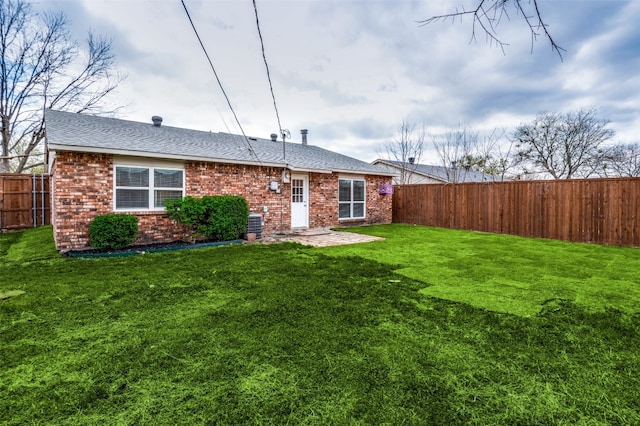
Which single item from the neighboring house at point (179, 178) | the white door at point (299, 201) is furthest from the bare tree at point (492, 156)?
the white door at point (299, 201)

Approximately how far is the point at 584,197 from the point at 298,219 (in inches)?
346

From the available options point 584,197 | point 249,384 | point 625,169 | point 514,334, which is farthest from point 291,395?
point 625,169

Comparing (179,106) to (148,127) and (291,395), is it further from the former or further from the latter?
(291,395)

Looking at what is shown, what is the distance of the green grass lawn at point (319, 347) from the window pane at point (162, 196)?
10.7 ft

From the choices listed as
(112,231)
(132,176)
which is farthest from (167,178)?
(112,231)

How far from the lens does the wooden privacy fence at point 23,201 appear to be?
38.4 ft

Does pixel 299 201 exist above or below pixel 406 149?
below

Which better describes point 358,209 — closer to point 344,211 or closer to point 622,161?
point 344,211

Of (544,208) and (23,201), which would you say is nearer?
(544,208)

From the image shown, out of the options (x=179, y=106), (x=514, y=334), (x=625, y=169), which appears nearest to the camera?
(x=514, y=334)

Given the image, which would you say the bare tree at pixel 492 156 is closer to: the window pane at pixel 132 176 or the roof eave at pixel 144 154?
the roof eave at pixel 144 154

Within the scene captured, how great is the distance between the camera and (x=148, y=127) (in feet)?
35.4

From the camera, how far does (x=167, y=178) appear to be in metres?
8.55

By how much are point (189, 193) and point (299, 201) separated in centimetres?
401
